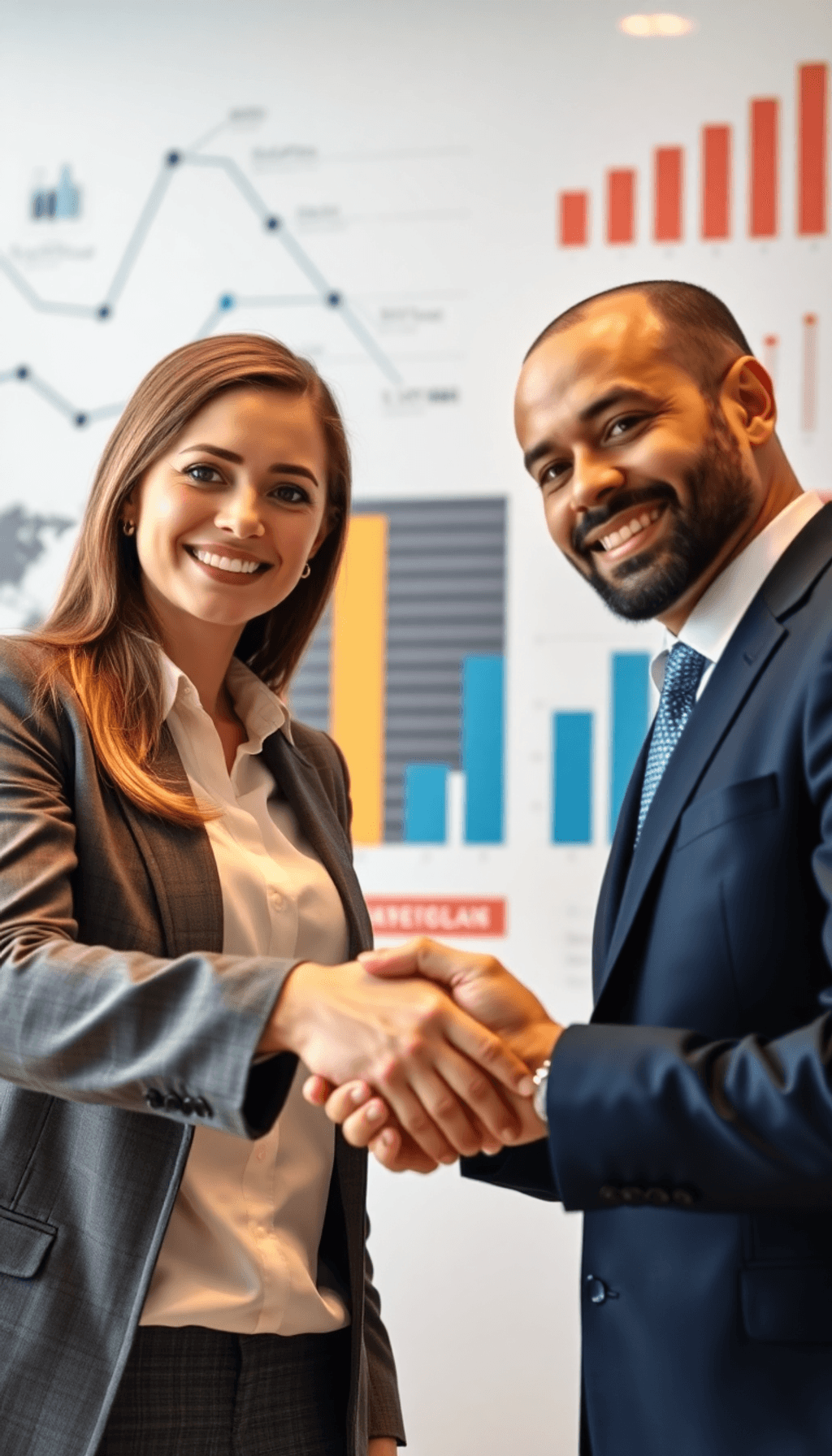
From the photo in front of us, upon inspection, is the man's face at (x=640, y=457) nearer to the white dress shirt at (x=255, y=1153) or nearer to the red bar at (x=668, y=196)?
the white dress shirt at (x=255, y=1153)

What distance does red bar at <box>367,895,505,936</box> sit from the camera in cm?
335

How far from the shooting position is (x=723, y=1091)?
127 centimetres

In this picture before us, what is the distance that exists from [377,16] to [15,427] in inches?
52.3

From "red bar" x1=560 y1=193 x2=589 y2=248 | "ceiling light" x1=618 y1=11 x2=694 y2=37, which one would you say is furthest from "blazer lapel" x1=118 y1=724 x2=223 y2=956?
"ceiling light" x1=618 y1=11 x2=694 y2=37

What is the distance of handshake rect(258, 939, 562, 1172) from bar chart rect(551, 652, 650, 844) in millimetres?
1769

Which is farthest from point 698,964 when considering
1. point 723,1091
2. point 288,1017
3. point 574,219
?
point 574,219

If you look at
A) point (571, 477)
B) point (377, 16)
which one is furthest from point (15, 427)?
point (571, 477)

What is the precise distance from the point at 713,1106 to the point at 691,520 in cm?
66

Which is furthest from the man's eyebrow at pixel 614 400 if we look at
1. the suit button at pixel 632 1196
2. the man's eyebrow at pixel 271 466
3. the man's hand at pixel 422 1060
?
the suit button at pixel 632 1196

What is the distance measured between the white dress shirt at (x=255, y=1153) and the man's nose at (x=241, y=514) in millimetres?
185

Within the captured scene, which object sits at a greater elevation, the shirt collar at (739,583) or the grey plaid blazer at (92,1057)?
the shirt collar at (739,583)

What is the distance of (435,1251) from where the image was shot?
3256 millimetres

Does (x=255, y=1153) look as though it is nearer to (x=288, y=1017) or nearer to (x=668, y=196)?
(x=288, y=1017)

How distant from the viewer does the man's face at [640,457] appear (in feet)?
5.35
